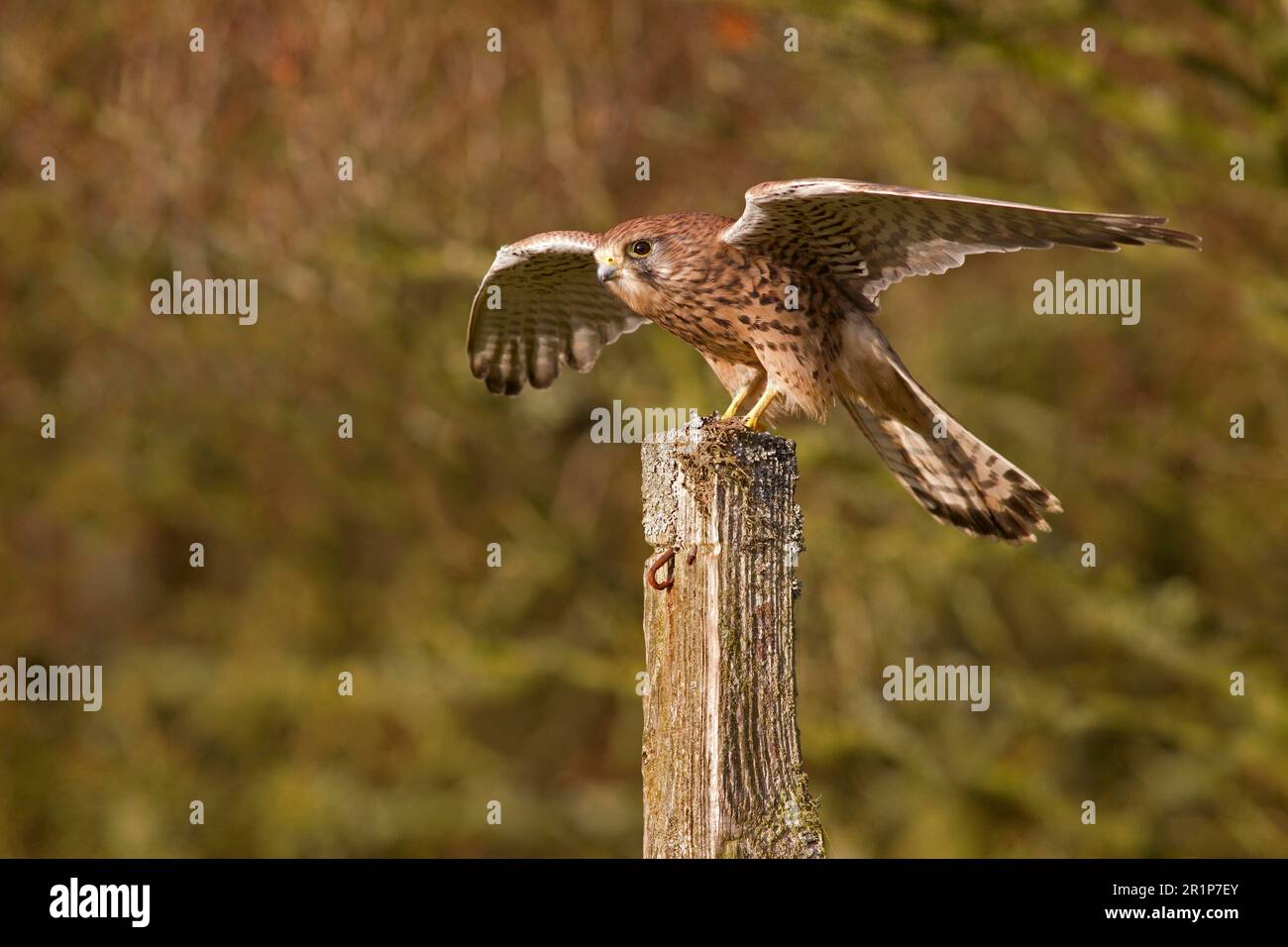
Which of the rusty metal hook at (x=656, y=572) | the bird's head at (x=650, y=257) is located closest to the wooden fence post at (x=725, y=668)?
the rusty metal hook at (x=656, y=572)

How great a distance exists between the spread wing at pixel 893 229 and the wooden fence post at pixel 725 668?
0.94m

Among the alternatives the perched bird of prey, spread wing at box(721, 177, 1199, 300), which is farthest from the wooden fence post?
the perched bird of prey

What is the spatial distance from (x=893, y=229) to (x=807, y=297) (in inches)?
16.8

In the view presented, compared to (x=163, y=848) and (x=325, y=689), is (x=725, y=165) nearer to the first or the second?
(x=325, y=689)

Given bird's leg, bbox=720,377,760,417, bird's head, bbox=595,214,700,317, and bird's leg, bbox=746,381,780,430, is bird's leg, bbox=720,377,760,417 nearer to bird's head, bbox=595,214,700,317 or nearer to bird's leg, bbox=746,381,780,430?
bird's leg, bbox=746,381,780,430

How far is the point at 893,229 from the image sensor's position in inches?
171

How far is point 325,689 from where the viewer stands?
10211 millimetres

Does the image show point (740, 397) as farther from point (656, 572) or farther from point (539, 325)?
point (656, 572)

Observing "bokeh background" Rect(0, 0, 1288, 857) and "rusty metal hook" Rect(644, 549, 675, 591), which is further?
"bokeh background" Rect(0, 0, 1288, 857)

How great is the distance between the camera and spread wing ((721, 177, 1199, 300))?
11.7ft

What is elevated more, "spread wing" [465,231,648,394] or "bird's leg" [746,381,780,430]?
"spread wing" [465,231,648,394]

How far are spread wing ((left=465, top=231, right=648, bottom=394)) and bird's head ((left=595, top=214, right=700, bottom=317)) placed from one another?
39 centimetres

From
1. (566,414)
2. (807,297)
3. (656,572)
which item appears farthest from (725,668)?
(566,414)

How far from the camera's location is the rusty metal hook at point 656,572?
3.02m
